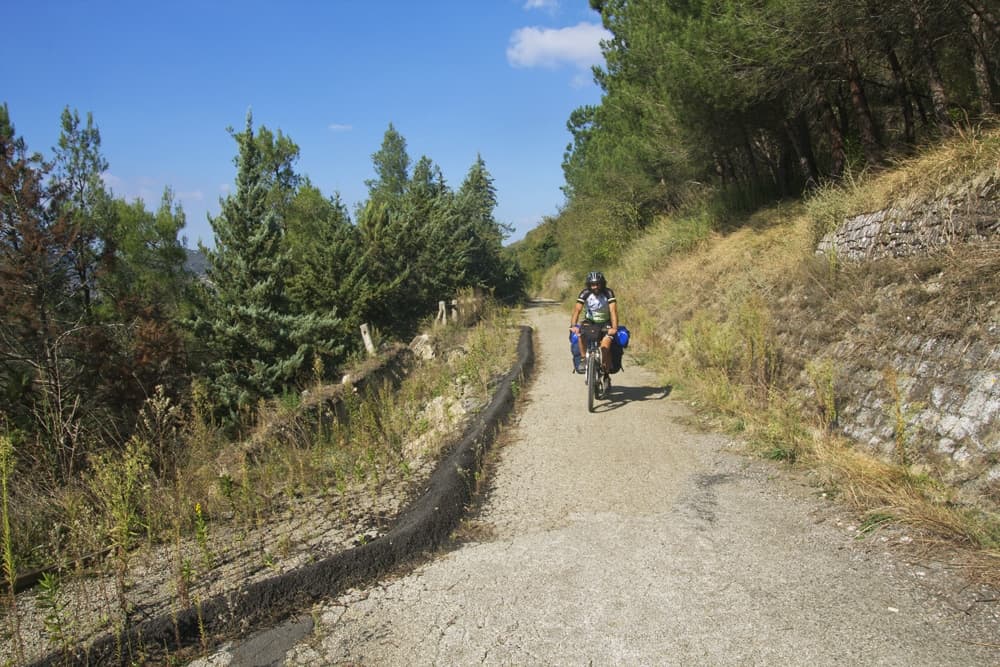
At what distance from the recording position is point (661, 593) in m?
3.39

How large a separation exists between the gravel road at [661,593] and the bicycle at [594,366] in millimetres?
2619

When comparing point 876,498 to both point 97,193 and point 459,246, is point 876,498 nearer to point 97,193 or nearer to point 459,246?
point 459,246

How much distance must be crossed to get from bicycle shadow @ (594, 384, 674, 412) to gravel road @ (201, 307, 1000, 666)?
2.89 meters

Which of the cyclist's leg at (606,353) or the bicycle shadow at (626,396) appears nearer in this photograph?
the cyclist's leg at (606,353)

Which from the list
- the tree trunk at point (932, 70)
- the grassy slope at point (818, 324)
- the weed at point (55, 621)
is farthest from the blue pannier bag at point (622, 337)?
the weed at point (55, 621)

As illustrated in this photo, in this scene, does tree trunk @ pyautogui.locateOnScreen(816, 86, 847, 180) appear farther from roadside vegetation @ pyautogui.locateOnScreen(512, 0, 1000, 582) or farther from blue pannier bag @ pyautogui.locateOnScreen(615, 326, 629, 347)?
blue pannier bag @ pyautogui.locateOnScreen(615, 326, 629, 347)

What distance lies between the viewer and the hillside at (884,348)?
4.03 meters

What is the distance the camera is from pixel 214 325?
73.6 feet

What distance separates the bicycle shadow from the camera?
27.0ft

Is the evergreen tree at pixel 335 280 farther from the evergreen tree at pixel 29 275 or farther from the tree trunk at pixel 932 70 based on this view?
the tree trunk at pixel 932 70

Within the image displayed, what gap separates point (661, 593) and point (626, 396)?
17.8 ft

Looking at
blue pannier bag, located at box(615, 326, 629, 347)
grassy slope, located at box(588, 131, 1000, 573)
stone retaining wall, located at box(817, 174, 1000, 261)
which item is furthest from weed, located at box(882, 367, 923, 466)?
blue pannier bag, located at box(615, 326, 629, 347)

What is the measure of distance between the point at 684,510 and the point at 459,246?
29.1 metres

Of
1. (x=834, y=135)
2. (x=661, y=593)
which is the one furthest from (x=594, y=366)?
(x=834, y=135)
